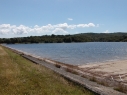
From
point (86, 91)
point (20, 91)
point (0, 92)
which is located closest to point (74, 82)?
point (86, 91)

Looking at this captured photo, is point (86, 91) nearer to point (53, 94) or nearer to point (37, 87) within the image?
point (53, 94)

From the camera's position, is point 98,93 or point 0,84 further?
point 0,84

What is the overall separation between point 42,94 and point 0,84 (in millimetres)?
3147

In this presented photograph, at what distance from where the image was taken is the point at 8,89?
30.4 ft

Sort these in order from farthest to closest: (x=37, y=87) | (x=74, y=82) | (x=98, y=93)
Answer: (x=74, y=82), (x=37, y=87), (x=98, y=93)

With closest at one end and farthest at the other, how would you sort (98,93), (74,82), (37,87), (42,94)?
1. (42,94)
2. (98,93)
3. (37,87)
4. (74,82)

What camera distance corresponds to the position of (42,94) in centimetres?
857

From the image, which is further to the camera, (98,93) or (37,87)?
(37,87)

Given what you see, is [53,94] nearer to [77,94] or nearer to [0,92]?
[77,94]

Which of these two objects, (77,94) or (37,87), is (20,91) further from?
(77,94)

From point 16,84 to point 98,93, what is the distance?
452cm

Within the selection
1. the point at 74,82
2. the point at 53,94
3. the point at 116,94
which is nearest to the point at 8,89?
the point at 53,94

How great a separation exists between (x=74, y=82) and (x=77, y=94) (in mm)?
3133

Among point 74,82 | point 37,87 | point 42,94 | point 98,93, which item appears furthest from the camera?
point 74,82
